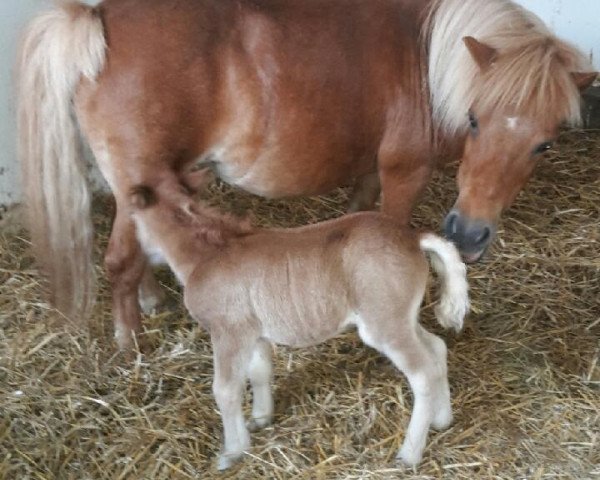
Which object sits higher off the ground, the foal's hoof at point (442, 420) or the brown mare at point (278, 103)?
the brown mare at point (278, 103)

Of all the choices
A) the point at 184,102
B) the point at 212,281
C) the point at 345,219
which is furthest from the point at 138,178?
the point at 345,219

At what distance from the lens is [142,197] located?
1.89m

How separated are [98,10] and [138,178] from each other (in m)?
0.53

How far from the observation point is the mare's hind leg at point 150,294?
9.21ft

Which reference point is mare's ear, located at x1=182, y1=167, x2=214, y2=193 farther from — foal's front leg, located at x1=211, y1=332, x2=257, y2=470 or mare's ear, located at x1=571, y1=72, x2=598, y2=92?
mare's ear, located at x1=571, y1=72, x2=598, y2=92

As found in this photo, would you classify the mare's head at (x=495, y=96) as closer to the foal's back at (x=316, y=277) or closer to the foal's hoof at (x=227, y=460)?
the foal's back at (x=316, y=277)

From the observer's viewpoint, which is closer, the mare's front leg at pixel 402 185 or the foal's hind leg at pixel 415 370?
the foal's hind leg at pixel 415 370

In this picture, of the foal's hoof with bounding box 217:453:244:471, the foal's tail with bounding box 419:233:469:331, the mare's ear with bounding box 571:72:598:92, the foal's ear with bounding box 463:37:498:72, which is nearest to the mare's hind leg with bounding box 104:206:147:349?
the foal's hoof with bounding box 217:453:244:471

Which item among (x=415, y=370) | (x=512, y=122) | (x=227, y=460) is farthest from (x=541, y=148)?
(x=227, y=460)

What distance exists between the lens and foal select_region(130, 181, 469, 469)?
1.95 m

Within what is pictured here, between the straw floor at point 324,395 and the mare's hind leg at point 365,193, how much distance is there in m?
0.51

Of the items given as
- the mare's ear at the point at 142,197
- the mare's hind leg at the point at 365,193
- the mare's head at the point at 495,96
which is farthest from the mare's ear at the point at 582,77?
the mare's ear at the point at 142,197

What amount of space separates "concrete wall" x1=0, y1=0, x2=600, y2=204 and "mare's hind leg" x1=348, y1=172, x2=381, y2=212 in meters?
1.39

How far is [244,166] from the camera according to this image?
254 cm
